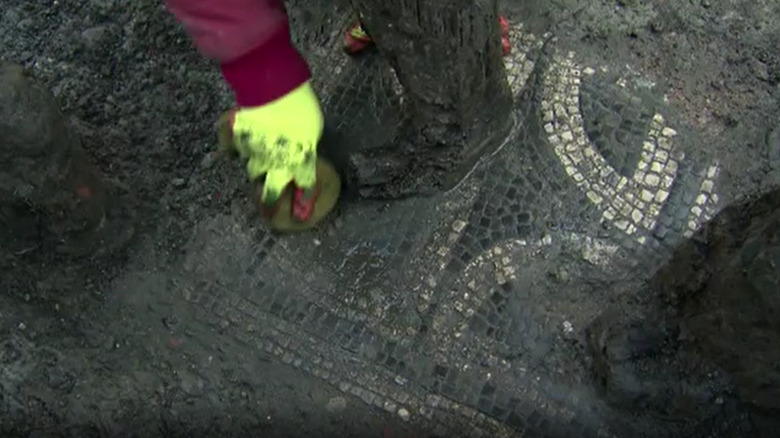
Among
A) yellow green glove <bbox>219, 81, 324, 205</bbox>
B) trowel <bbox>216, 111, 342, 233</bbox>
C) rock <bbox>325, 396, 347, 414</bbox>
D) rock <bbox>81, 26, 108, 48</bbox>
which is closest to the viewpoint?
Answer: yellow green glove <bbox>219, 81, 324, 205</bbox>

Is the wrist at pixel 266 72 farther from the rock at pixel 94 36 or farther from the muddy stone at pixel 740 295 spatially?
the muddy stone at pixel 740 295

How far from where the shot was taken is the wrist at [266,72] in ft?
5.70

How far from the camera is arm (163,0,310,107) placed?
1660 mm

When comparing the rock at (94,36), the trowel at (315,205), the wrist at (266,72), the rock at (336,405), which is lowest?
the rock at (336,405)

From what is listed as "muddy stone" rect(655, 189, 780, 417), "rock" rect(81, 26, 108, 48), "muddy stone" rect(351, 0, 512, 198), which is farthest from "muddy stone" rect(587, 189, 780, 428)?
"rock" rect(81, 26, 108, 48)

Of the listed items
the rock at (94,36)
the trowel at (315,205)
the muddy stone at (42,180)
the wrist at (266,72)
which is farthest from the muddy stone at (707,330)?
the rock at (94,36)

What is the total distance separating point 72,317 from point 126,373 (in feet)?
0.56

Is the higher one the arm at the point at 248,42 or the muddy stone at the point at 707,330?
the arm at the point at 248,42

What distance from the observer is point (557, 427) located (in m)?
1.92

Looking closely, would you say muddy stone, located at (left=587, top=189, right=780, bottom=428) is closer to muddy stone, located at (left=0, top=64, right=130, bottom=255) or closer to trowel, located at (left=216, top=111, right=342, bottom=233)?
trowel, located at (left=216, top=111, right=342, bottom=233)

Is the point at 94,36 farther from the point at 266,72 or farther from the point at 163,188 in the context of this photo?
the point at 266,72

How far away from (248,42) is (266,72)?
9cm

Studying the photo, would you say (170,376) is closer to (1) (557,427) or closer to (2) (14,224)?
(2) (14,224)

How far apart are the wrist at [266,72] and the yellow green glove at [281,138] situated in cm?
2
